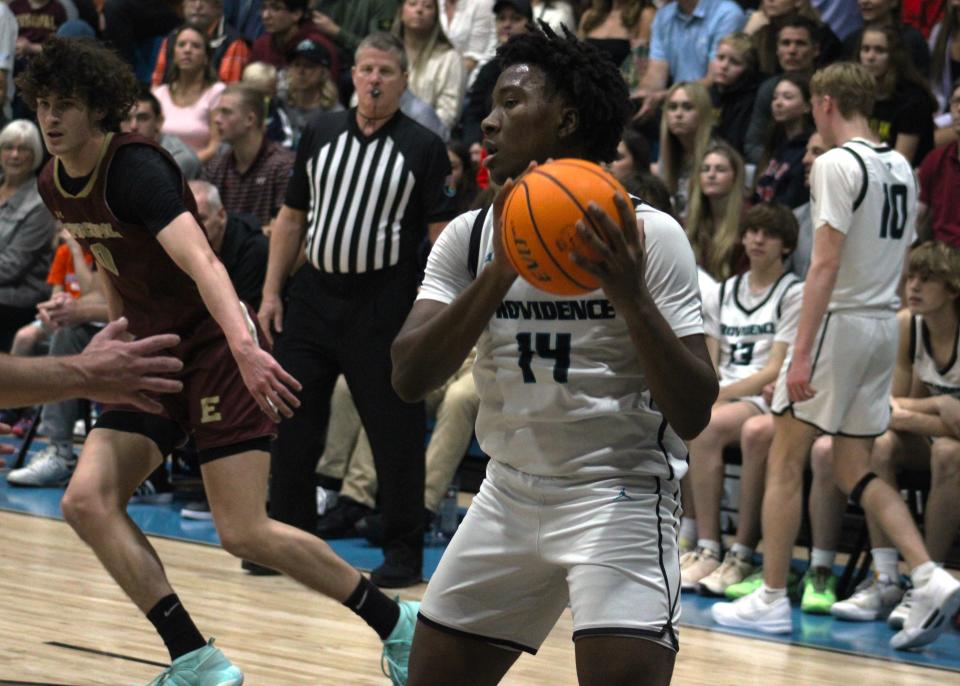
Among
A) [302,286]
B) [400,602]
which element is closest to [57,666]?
[400,602]

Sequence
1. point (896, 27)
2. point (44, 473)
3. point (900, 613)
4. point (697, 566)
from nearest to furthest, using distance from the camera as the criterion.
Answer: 1. point (900, 613)
2. point (697, 566)
3. point (896, 27)
4. point (44, 473)

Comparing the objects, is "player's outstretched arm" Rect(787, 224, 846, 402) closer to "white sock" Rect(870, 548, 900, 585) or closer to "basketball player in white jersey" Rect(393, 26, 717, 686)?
"white sock" Rect(870, 548, 900, 585)

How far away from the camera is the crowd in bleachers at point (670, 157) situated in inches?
265

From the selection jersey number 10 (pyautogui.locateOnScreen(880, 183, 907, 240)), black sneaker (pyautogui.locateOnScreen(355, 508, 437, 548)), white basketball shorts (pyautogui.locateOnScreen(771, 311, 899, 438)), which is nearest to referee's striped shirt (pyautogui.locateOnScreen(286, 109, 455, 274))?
black sneaker (pyautogui.locateOnScreen(355, 508, 437, 548))

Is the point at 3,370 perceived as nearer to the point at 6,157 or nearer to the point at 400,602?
the point at 400,602

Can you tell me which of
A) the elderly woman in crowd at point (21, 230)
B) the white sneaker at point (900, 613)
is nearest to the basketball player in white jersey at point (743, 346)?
the white sneaker at point (900, 613)

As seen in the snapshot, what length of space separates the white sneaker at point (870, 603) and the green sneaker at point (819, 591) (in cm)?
5

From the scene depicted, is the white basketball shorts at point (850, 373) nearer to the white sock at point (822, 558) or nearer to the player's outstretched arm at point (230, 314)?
the white sock at point (822, 558)

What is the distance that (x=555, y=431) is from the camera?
303cm

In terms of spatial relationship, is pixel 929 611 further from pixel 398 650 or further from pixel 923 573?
pixel 398 650

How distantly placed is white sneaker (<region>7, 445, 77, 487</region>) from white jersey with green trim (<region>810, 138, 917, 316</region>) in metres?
4.73

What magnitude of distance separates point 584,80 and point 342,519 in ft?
16.5

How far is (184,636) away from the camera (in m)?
4.38

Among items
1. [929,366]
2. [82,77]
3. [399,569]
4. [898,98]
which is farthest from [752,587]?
[82,77]
